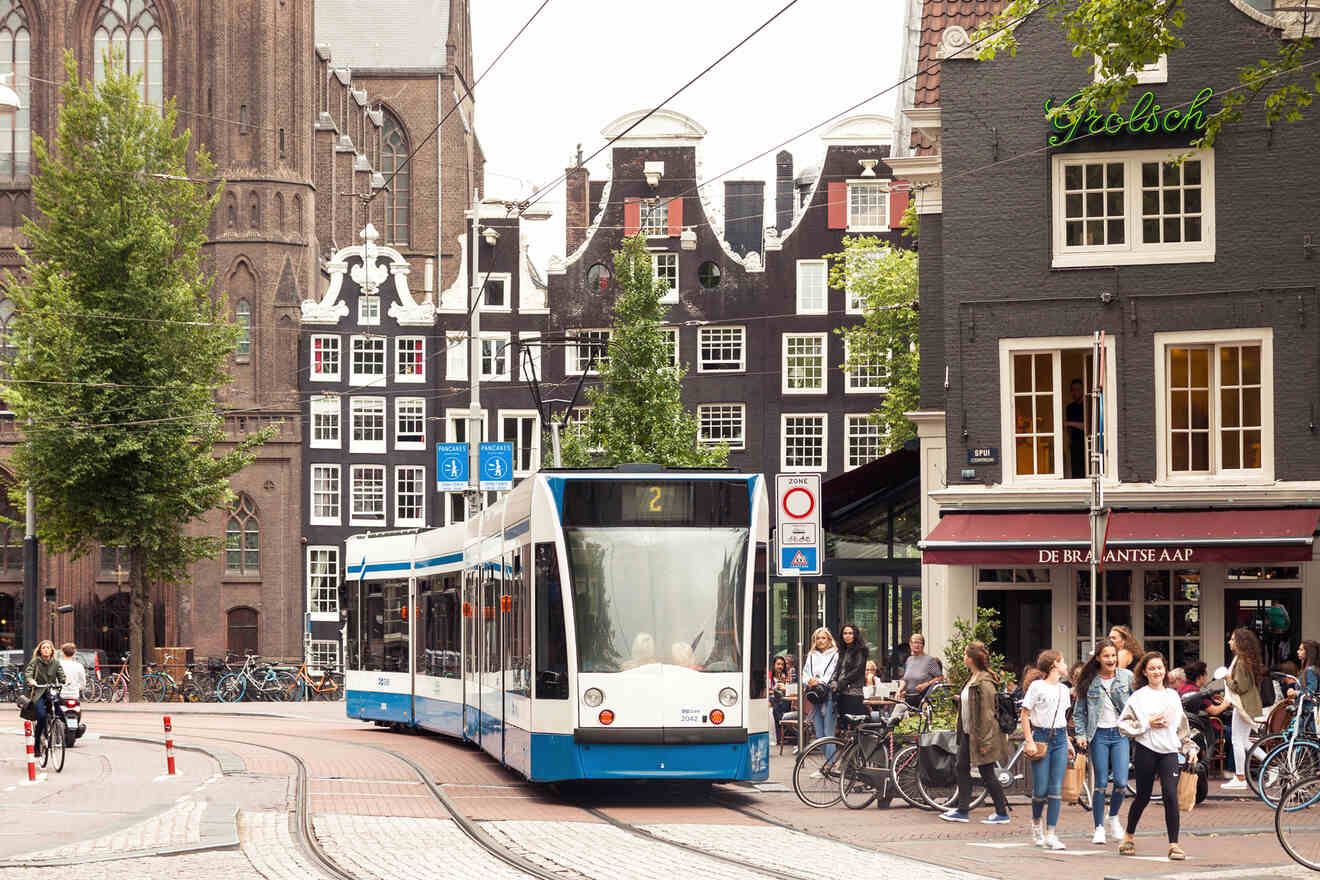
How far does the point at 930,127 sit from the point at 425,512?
115ft

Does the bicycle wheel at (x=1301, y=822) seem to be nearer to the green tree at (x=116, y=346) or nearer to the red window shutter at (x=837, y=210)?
the green tree at (x=116, y=346)

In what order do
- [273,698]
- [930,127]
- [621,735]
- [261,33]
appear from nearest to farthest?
1. [621,735]
2. [930,127]
3. [273,698]
4. [261,33]

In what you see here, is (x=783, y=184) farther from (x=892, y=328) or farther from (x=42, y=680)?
(x=42, y=680)

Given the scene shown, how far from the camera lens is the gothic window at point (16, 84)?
63.0m

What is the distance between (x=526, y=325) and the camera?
5828cm

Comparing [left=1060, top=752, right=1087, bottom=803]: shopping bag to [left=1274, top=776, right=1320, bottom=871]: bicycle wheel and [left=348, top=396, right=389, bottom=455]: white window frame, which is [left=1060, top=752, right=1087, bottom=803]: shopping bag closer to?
[left=1274, top=776, right=1320, bottom=871]: bicycle wheel

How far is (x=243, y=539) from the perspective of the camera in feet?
198

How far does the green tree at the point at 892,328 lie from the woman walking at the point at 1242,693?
22.1 meters

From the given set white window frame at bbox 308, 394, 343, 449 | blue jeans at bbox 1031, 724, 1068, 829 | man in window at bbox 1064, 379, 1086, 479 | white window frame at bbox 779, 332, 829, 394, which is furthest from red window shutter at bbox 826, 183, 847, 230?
blue jeans at bbox 1031, 724, 1068, 829

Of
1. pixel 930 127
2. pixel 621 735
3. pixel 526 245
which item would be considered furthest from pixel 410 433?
pixel 621 735

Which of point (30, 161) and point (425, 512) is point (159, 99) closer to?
point (30, 161)

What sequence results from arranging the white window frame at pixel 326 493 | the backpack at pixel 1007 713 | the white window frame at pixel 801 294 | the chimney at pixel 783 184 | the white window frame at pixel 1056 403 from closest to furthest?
the backpack at pixel 1007 713 → the white window frame at pixel 1056 403 → the white window frame at pixel 801 294 → the white window frame at pixel 326 493 → the chimney at pixel 783 184

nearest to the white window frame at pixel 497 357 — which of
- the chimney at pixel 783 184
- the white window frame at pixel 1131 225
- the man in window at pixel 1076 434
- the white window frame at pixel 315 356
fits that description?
the white window frame at pixel 315 356

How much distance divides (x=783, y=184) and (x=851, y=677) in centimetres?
4358
